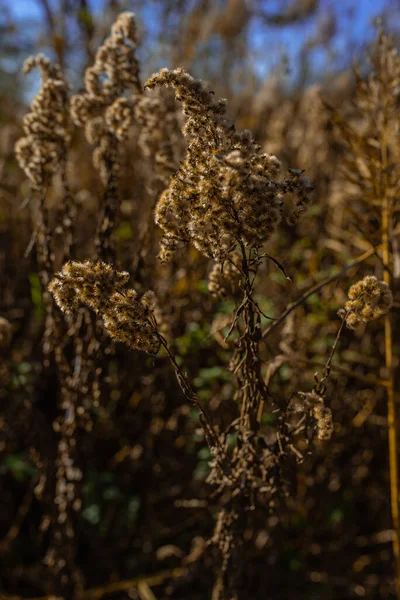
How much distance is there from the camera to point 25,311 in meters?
2.92

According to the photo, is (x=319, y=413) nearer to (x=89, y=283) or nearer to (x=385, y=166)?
(x=89, y=283)

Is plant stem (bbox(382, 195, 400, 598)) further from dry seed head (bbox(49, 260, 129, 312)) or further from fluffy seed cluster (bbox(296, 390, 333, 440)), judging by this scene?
dry seed head (bbox(49, 260, 129, 312))

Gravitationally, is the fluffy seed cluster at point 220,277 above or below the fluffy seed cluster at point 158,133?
below

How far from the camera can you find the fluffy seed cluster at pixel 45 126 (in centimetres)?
170

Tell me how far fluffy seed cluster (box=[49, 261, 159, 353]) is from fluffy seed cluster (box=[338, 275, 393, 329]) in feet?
1.56

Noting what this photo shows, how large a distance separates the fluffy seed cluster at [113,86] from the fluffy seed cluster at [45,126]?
0.18 ft

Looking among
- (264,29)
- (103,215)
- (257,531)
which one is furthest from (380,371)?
(264,29)

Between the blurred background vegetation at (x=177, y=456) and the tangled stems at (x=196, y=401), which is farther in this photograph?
the blurred background vegetation at (x=177, y=456)

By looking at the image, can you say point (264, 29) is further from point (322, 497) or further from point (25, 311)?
point (322, 497)

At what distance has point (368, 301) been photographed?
4.33ft

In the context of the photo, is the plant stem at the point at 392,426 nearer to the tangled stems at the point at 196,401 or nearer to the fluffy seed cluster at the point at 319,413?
the fluffy seed cluster at the point at 319,413

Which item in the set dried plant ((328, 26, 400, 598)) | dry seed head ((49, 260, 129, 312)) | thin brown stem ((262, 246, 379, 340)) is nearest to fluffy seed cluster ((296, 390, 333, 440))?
thin brown stem ((262, 246, 379, 340))

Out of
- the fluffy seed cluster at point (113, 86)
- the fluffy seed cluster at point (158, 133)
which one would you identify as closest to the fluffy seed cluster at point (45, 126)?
the fluffy seed cluster at point (113, 86)

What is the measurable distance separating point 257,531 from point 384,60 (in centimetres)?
181
